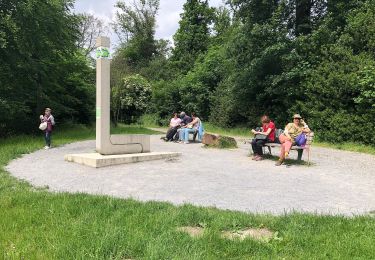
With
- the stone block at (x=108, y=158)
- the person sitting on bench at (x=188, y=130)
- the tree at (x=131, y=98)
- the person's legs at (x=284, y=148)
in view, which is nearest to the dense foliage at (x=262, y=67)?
the person sitting on bench at (x=188, y=130)

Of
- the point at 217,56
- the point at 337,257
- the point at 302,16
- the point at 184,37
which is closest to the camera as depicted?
the point at 337,257

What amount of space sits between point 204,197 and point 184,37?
116 ft

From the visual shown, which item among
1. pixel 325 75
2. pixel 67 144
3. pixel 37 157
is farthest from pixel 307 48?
pixel 37 157

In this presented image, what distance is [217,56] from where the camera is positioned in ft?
105

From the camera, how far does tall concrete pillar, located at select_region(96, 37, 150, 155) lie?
11.2m

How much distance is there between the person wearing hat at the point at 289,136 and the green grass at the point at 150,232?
5.16 meters

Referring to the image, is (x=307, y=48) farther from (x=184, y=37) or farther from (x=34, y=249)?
(x=184, y=37)

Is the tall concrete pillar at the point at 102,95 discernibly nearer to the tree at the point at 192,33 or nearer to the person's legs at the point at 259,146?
the person's legs at the point at 259,146

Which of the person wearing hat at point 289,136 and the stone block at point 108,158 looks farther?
the person wearing hat at point 289,136

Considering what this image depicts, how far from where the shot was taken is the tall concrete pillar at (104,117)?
11188mm

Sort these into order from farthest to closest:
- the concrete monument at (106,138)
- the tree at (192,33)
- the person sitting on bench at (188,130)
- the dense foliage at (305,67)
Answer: the tree at (192,33), the person sitting on bench at (188,130), the dense foliage at (305,67), the concrete monument at (106,138)

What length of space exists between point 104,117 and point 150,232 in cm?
722

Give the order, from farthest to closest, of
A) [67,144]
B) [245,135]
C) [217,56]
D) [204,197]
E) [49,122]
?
Answer: 1. [217,56]
2. [245,135]
3. [67,144]
4. [49,122]
5. [204,197]

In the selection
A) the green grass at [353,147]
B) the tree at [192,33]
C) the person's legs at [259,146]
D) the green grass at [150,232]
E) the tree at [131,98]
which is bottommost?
the green grass at [353,147]
